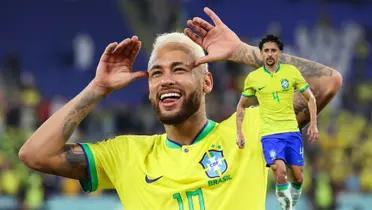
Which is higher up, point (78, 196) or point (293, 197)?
point (293, 197)

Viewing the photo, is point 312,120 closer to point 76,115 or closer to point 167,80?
point 167,80

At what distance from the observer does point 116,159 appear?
20.7 feet

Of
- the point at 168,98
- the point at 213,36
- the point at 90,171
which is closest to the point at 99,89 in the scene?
the point at 90,171

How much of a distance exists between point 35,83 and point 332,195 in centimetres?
713

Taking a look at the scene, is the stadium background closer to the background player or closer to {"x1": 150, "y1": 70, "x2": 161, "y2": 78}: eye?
{"x1": 150, "y1": 70, "x2": 161, "y2": 78}: eye

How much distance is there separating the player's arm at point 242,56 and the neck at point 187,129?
63 centimetres

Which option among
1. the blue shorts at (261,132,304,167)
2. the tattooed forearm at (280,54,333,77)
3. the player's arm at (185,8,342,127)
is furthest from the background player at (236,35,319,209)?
the tattooed forearm at (280,54,333,77)

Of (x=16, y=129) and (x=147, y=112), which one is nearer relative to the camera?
(x=16, y=129)

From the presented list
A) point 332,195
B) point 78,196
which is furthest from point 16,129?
point 332,195

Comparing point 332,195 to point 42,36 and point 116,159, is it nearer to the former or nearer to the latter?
point 42,36

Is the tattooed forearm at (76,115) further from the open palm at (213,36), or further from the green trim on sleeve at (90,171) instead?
the open palm at (213,36)

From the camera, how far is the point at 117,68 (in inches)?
235

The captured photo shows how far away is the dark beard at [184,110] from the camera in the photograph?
5.59 m

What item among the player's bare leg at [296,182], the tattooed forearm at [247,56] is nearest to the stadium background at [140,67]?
the tattooed forearm at [247,56]
